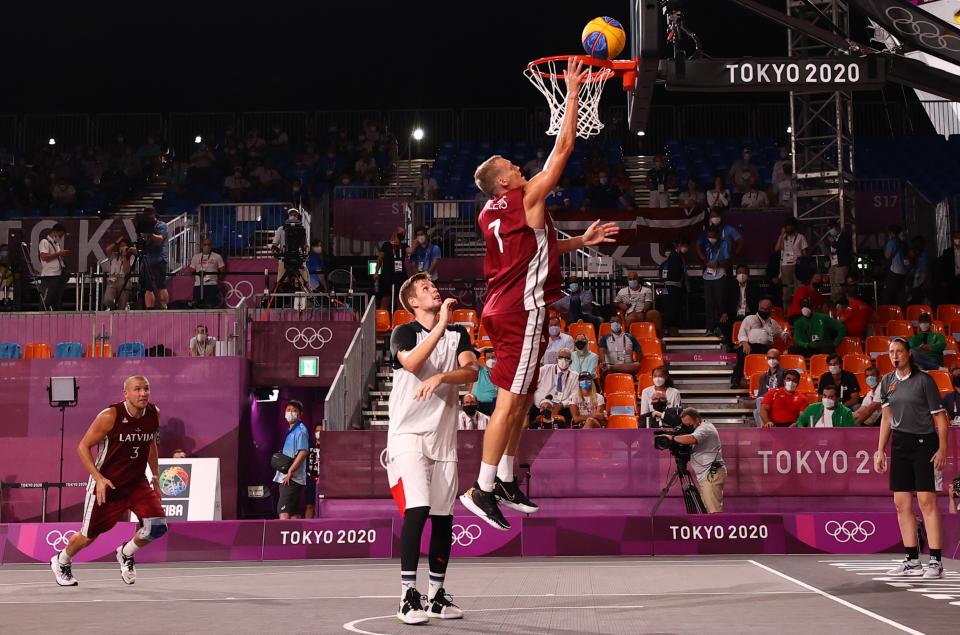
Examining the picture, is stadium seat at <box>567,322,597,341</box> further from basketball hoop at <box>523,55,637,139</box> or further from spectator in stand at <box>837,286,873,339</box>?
basketball hoop at <box>523,55,637,139</box>

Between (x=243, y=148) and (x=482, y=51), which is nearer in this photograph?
(x=243, y=148)

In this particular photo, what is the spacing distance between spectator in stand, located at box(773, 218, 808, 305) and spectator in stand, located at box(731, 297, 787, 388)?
5.51 feet

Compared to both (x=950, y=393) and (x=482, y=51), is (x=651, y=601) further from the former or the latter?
(x=482, y=51)

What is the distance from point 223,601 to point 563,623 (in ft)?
9.84

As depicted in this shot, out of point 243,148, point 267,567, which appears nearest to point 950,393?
point 267,567

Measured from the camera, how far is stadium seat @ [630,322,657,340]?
2006cm

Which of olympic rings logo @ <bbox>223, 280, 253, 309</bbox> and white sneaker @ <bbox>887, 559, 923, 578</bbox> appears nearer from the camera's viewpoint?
white sneaker @ <bbox>887, 559, 923, 578</bbox>

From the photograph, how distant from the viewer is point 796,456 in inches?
634

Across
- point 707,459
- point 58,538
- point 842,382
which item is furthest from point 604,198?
point 58,538

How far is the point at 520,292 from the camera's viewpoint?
701 centimetres

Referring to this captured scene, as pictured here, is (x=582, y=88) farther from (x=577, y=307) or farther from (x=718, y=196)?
(x=718, y=196)

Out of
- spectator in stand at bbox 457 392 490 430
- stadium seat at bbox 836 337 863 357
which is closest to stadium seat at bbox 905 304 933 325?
stadium seat at bbox 836 337 863 357

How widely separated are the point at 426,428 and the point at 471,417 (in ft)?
32.1

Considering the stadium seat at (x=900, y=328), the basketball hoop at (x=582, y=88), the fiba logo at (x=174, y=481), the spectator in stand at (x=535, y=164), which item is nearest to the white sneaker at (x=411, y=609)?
the basketball hoop at (x=582, y=88)
